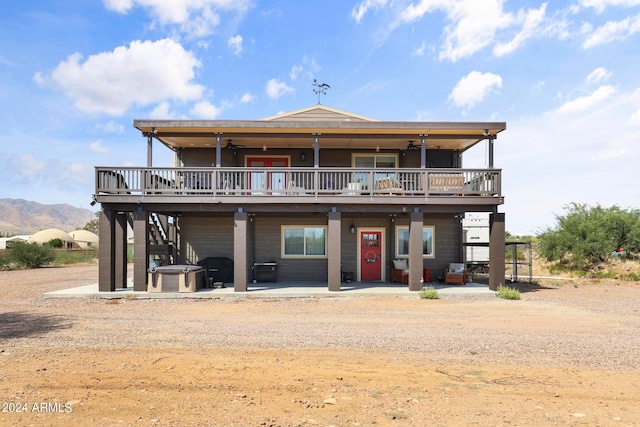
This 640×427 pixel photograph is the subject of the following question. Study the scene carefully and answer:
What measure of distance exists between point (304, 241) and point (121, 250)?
661cm

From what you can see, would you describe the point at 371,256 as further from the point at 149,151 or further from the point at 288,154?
the point at 149,151

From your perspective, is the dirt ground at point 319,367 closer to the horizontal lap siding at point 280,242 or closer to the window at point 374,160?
the horizontal lap siding at point 280,242

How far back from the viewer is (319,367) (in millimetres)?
5941

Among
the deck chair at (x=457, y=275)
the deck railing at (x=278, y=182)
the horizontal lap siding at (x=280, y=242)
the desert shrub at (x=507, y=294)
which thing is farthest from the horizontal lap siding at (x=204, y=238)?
the desert shrub at (x=507, y=294)

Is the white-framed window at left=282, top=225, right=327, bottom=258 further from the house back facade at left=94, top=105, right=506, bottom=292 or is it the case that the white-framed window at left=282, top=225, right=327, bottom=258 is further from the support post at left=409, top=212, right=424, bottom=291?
the support post at left=409, top=212, right=424, bottom=291

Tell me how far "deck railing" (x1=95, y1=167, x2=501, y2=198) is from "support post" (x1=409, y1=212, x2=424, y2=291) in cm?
92

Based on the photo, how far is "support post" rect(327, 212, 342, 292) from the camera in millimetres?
13637

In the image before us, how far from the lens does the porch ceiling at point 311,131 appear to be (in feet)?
45.5

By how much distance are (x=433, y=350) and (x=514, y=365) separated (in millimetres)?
1249

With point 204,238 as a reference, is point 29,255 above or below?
below

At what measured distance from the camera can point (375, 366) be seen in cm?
600

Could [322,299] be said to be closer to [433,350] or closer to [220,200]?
[220,200]

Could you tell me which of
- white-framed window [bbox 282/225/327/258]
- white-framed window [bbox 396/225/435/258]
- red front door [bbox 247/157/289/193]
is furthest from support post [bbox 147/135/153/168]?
white-framed window [bbox 396/225/435/258]

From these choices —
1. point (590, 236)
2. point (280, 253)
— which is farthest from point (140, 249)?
point (590, 236)
